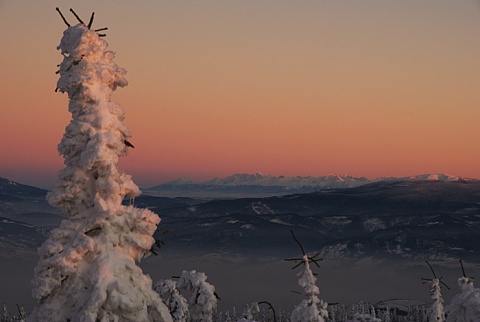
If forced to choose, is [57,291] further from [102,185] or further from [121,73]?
[121,73]

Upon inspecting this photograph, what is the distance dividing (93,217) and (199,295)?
775 inches

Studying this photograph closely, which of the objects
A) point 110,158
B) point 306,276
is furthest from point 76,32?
point 306,276

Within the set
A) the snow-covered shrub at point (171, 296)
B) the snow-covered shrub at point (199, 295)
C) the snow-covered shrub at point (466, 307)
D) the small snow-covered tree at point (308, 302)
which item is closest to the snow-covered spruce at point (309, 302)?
the small snow-covered tree at point (308, 302)

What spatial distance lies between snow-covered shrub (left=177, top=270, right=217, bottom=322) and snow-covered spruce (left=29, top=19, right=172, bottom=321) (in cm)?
1802

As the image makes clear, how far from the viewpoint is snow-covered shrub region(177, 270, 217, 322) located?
37.0 meters

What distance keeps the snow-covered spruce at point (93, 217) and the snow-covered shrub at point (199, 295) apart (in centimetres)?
1802

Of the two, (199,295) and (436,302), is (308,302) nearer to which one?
(199,295)

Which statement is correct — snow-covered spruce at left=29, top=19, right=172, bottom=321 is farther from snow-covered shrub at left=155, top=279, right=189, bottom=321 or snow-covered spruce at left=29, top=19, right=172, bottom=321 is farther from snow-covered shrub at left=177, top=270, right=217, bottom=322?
snow-covered shrub at left=155, top=279, right=189, bottom=321

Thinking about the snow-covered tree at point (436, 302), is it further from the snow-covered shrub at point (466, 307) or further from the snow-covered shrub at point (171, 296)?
the snow-covered shrub at point (466, 307)

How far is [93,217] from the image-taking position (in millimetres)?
18625

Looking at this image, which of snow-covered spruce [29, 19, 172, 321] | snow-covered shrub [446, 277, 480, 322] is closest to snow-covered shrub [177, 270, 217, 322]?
snow-covered shrub [446, 277, 480, 322]

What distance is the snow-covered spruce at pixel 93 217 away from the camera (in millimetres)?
17922

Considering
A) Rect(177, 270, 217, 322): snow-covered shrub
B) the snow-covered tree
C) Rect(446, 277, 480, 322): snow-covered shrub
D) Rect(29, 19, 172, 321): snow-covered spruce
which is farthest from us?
the snow-covered tree

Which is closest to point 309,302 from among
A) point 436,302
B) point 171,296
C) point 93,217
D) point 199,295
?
point 199,295
